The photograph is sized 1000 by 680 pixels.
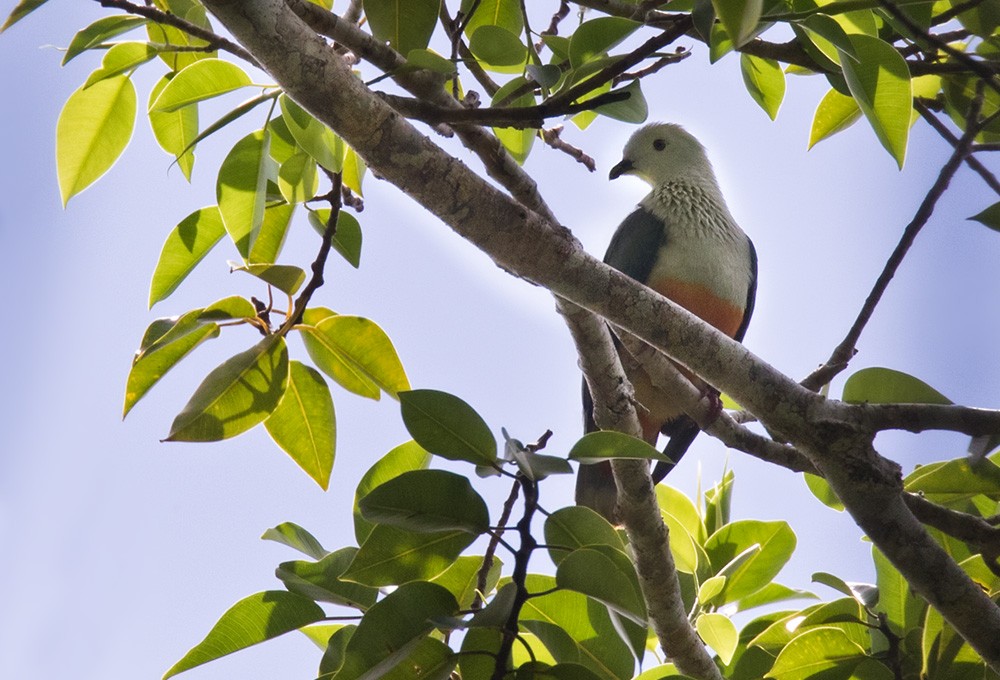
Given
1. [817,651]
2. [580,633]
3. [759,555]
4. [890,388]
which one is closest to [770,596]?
[759,555]

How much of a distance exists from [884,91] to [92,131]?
1.59m

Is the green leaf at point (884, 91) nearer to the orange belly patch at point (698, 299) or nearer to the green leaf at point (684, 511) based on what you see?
the green leaf at point (684, 511)

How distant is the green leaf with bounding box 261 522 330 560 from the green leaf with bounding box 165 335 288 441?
0.21 meters

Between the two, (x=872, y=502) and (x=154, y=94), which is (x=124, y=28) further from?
(x=872, y=502)

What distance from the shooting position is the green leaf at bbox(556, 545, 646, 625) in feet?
4.20

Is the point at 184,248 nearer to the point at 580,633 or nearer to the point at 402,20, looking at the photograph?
the point at 402,20

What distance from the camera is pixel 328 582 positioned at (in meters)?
1.65

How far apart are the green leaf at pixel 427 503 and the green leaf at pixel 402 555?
0.30 ft

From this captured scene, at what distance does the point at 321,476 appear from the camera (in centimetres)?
198

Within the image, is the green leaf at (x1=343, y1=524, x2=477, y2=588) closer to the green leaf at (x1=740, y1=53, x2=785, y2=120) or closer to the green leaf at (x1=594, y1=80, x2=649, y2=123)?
the green leaf at (x1=594, y1=80, x2=649, y2=123)

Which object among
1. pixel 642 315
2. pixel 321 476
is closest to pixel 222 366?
pixel 321 476

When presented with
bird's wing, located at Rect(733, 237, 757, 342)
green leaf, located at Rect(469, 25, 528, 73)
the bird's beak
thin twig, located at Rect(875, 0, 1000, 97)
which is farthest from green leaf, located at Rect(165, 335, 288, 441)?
the bird's beak

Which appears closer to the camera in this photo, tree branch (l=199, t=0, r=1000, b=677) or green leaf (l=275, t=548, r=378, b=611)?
tree branch (l=199, t=0, r=1000, b=677)

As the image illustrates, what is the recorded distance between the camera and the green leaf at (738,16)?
4.18ft
